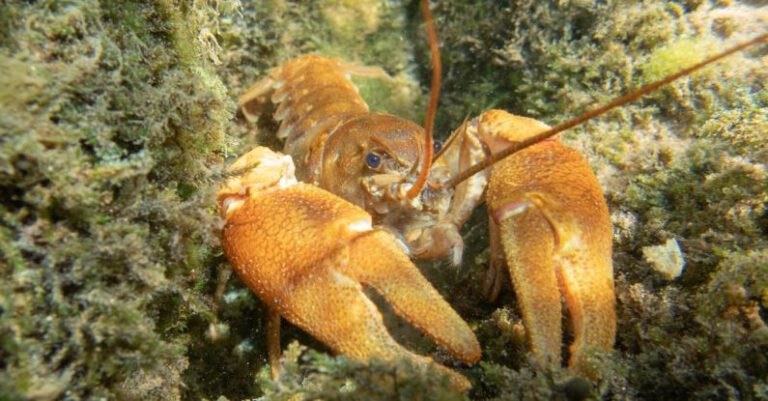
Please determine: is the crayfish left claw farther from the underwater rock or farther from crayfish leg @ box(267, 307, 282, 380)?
the underwater rock

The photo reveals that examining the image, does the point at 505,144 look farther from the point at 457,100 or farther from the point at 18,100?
the point at 18,100

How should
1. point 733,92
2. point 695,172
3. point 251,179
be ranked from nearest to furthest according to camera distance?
1. point 251,179
2. point 695,172
3. point 733,92

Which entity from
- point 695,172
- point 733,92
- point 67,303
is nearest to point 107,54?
point 67,303

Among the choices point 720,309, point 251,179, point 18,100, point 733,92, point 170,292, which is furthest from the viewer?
point 733,92

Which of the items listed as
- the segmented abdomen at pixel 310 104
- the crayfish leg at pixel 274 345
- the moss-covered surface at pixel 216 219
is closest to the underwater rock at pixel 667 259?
the moss-covered surface at pixel 216 219

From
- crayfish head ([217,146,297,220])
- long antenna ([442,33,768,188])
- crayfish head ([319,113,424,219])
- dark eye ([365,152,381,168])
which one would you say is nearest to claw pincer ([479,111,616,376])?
long antenna ([442,33,768,188])

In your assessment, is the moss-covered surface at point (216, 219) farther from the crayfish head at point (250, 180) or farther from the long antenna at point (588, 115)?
the long antenna at point (588, 115)

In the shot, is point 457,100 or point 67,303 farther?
point 457,100
